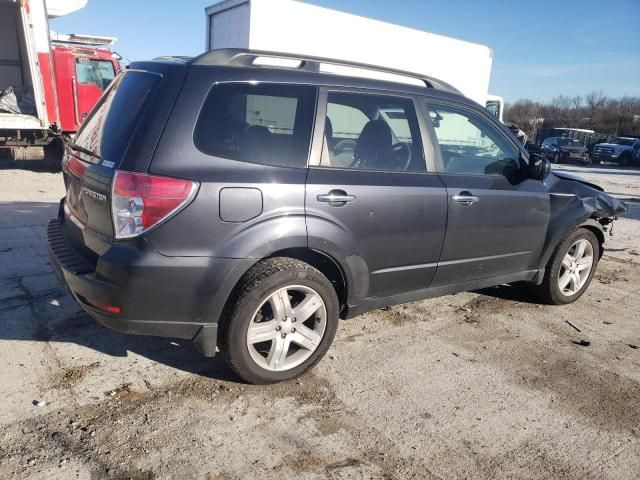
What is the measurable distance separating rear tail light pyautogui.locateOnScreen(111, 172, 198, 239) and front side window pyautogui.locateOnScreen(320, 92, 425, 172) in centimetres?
105

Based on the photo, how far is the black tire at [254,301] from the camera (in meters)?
2.87

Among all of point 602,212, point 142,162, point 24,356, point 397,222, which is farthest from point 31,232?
point 602,212

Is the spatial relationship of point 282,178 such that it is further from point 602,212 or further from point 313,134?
point 602,212

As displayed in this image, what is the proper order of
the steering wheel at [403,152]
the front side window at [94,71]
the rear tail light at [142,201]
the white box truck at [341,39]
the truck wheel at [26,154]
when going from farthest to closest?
the front side window at [94,71] → the truck wheel at [26,154] → the white box truck at [341,39] → the steering wheel at [403,152] → the rear tail light at [142,201]

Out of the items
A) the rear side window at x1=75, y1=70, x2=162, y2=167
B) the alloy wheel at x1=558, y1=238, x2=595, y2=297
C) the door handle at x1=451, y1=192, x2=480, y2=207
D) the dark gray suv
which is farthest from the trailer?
the alloy wheel at x1=558, y1=238, x2=595, y2=297

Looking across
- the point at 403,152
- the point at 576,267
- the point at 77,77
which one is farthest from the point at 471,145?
the point at 77,77

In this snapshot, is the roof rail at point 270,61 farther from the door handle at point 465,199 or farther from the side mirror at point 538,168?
the side mirror at point 538,168

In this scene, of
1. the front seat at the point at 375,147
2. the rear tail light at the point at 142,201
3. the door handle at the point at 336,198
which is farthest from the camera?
the front seat at the point at 375,147

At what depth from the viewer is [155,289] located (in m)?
2.65

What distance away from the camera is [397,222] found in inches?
134

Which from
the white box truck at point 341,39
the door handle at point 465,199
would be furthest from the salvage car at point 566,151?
the door handle at point 465,199

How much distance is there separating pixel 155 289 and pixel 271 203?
763 mm

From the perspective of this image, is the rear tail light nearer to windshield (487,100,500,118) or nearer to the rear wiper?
the rear wiper

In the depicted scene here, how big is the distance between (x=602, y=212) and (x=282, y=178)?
3.34 meters
